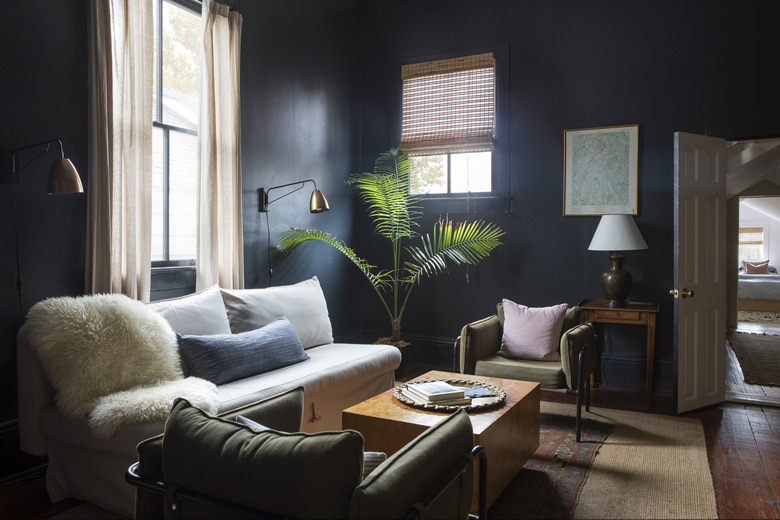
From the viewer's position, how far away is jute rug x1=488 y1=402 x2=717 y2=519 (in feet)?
8.46

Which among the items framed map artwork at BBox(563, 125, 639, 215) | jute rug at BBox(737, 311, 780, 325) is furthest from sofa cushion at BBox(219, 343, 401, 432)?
jute rug at BBox(737, 311, 780, 325)

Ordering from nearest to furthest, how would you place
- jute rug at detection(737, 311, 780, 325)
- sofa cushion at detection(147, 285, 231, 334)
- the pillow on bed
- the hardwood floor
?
the hardwood floor
sofa cushion at detection(147, 285, 231, 334)
jute rug at detection(737, 311, 780, 325)
the pillow on bed

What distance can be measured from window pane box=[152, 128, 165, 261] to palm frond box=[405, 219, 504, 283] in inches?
81.2

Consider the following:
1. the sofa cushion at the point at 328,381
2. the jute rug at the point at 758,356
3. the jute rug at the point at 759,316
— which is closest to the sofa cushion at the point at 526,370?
the sofa cushion at the point at 328,381

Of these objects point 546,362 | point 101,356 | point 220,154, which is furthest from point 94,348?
point 546,362

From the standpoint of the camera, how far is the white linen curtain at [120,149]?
10.2ft

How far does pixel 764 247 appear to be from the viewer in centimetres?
1327

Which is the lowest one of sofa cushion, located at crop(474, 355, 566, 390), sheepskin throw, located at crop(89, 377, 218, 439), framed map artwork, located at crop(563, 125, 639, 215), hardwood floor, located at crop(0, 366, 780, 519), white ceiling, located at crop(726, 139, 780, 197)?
hardwood floor, located at crop(0, 366, 780, 519)

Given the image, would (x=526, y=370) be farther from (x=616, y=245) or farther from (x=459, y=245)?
(x=459, y=245)

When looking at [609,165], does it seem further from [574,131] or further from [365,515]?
[365,515]

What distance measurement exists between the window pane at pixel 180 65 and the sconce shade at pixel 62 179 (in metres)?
1.09

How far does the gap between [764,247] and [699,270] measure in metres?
11.1

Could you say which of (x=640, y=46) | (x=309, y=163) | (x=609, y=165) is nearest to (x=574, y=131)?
(x=609, y=165)

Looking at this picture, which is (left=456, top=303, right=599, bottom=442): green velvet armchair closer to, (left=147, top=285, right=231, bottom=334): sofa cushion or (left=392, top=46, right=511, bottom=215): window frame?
(left=392, top=46, right=511, bottom=215): window frame
